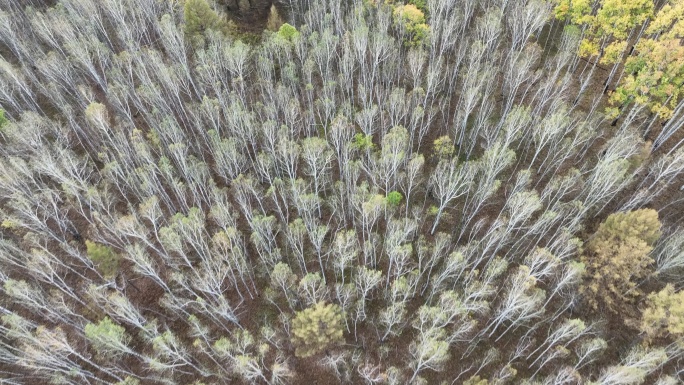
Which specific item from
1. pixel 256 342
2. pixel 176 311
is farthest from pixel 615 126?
pixel 176 311

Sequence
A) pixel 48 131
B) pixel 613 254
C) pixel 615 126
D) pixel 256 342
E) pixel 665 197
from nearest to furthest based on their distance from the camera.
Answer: pixel 613 254 → pixel 256 342 → pixel 665 197 → pixel 48 131 → pixel 615 126

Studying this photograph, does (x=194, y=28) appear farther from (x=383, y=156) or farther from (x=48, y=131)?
(x=383, y=156)

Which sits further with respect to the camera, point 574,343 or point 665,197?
point 665,197

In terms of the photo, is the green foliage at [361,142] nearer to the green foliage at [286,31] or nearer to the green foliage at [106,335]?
the green foliage at [286,31]

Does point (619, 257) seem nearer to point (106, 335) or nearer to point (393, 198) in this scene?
point (393, 198)

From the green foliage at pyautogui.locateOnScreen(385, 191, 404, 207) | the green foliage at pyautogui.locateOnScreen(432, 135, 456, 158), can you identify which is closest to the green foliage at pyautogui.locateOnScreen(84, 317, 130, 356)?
the green foliage at pyautogui.locateOnScreen(385, 191, 404, 207)

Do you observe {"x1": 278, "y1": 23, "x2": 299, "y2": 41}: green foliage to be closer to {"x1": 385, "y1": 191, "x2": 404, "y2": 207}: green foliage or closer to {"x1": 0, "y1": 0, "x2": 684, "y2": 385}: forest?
{"x1": 0, "y1": 0, "x2": 684, "y2": 385}: forest
